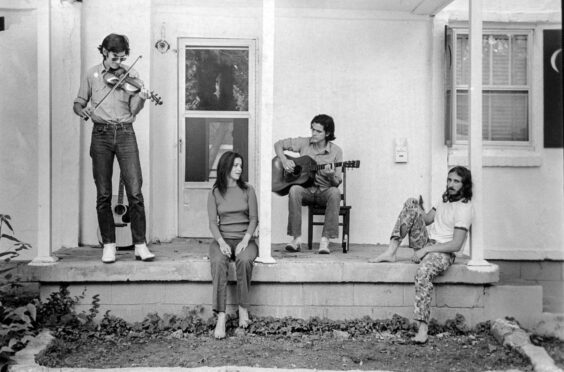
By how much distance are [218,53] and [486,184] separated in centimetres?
314

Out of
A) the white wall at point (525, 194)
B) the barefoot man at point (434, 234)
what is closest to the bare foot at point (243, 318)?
the barefoot man at point (434, 234)

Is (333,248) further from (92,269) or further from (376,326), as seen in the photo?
(92,269)

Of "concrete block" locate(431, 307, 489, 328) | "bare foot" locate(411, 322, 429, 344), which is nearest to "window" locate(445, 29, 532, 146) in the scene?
"concrete block" locate(431, 307, 489, 328)

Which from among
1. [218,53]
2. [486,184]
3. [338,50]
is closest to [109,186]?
[218,53]

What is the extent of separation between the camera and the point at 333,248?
22.5 ft

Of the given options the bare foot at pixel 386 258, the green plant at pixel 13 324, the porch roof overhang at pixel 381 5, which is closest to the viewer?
the green plant at pixel 13 324

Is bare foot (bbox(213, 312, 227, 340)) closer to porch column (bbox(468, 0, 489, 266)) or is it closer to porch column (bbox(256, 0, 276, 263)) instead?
porch column (bbox(256, 0, 276, 263))

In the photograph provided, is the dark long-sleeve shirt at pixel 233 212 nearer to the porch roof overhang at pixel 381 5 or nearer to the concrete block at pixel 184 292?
the concrete block at pixel 184 292

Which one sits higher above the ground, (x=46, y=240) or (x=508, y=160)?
(x=508, y=160)

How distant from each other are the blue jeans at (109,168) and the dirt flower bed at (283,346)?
788 mm

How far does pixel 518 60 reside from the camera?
7.31 m

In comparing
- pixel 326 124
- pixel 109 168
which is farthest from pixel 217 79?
pixel 109 168

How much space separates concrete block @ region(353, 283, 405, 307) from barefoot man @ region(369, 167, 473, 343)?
0.22m

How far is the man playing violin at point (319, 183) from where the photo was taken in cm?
635
